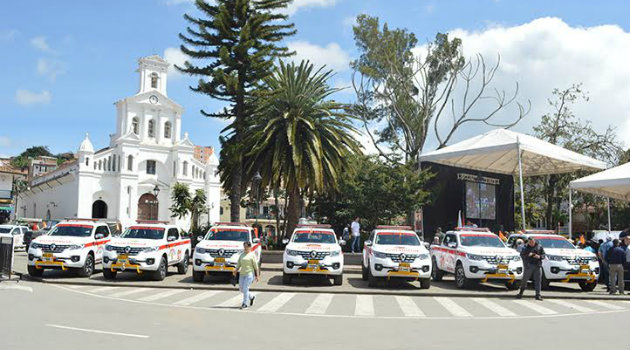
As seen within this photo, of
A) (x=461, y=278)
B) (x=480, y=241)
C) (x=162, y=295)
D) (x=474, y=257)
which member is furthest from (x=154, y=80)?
(x=474, y=257)

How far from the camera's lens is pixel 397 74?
4297 centimetres

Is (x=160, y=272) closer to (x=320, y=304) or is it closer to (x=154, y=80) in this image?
(x=320, y=304)

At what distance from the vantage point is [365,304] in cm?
A: 1359

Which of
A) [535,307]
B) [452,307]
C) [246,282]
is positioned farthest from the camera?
[535,307]

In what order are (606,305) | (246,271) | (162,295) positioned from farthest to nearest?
(162,295) → (606,305) → (246,271)

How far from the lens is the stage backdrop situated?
30.3 metres

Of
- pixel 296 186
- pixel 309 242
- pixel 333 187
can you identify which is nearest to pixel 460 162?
pixel 333 187

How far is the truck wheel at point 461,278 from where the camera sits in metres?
16.8

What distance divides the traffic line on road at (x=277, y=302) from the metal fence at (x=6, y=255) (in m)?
7.75

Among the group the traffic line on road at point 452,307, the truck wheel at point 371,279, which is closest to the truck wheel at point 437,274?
the truck wheel at point 371,279

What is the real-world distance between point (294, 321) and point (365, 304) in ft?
11.0

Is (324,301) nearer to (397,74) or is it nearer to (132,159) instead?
(397,74)

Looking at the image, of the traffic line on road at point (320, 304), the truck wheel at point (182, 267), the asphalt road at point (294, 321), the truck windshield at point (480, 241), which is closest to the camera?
the asphalt road at point (294, 321)

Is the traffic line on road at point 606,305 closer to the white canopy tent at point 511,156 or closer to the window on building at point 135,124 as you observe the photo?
the white canopy tent at point 511,156
